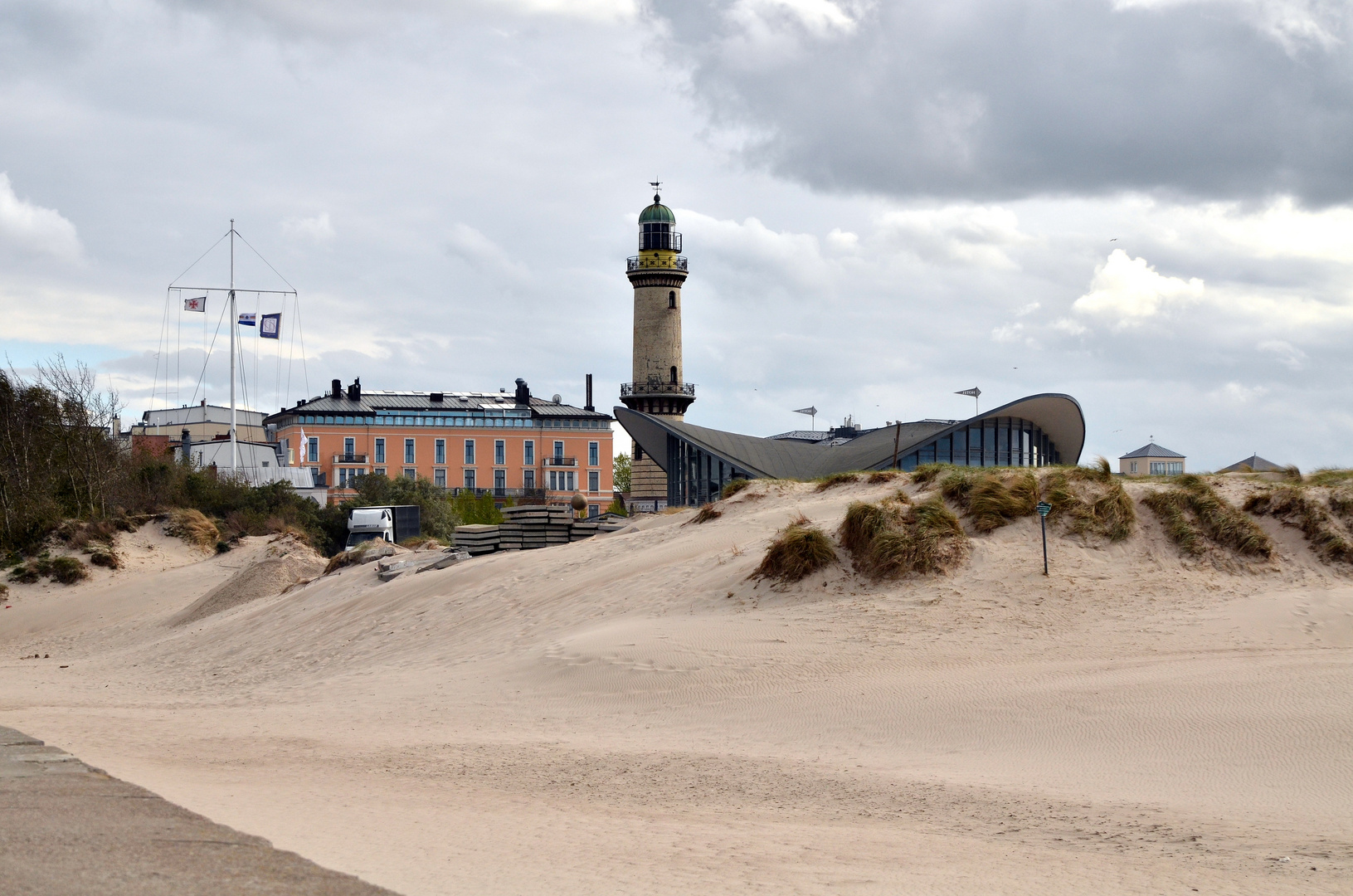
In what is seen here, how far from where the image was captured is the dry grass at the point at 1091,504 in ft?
61.6

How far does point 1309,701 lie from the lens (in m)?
11.6

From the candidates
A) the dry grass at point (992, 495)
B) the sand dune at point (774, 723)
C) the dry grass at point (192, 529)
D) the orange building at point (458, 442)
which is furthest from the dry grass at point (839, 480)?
the orange building at point (458, 442)

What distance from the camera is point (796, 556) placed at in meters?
18.4

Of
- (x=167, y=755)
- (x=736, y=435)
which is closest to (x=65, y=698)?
(x=167, y=755)

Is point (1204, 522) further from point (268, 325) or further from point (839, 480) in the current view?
point (268, 325)

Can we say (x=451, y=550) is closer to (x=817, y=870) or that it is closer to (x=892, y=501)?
(x=892, y=501)

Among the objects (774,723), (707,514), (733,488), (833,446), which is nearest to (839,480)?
(733,488)

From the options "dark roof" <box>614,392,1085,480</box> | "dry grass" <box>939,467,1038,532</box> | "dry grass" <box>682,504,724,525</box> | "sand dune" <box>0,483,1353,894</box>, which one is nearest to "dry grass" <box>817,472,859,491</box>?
"sand dune" <box>0,483,1353,894</box>

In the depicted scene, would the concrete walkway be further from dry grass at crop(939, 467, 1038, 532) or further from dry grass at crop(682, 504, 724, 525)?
dry grass at crop(682, 504, 724, 525)

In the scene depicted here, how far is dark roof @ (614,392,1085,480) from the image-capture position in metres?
48.8

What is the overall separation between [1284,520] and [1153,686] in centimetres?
757

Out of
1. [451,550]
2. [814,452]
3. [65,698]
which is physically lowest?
[65,698]

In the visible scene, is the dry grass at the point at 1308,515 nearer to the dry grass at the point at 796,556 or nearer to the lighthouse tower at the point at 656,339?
the dry grass at the point at 796,556

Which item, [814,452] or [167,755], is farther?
[814,452]
